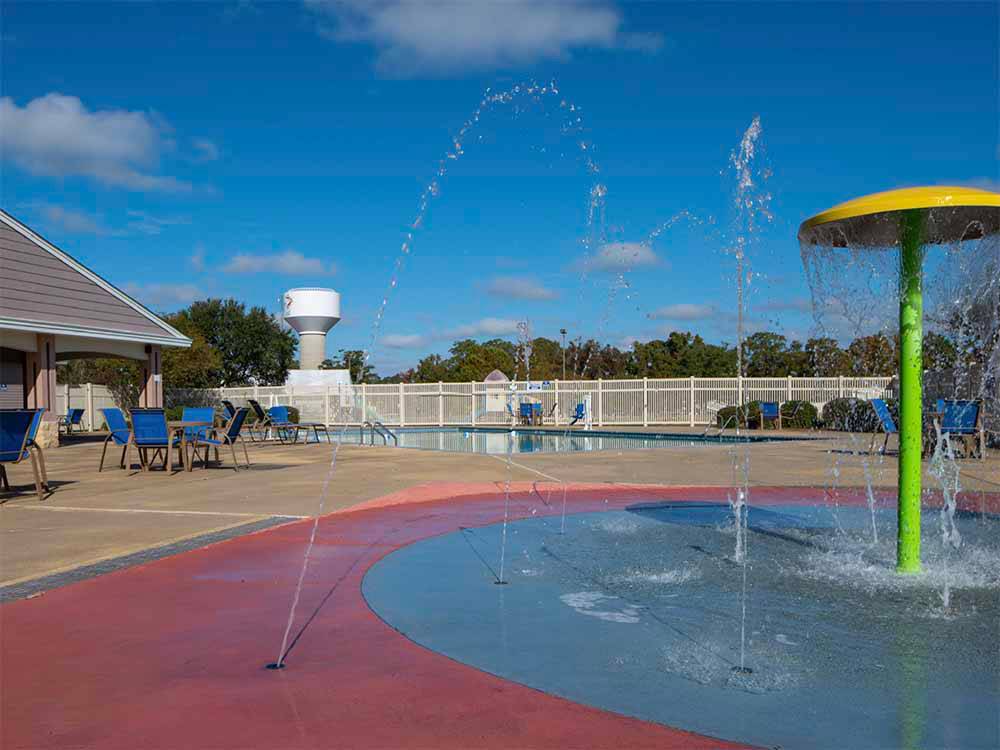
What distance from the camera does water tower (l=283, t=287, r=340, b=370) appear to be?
141 ft

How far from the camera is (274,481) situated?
1138cm

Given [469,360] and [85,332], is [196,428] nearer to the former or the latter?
[85,332]

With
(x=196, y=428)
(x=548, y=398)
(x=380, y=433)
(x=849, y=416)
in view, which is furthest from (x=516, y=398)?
(x=196, y=428)

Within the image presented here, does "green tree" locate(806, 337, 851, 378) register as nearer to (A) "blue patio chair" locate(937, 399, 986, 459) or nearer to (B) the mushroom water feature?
(A) "blue patio chair" locate(937, 399, 986, 459)

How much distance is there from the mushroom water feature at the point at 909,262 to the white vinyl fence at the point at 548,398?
2568cm

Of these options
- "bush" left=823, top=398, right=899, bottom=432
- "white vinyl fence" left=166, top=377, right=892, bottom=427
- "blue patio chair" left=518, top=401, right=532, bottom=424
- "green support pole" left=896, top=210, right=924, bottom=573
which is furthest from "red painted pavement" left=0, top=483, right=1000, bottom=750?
"blue patio chair" left=518, top=401, right=532, bottom=424

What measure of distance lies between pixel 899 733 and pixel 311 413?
33.5 metres

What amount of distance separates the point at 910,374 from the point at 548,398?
28707 millimetres

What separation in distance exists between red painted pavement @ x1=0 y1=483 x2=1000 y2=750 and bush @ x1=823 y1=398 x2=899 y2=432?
21159 mm

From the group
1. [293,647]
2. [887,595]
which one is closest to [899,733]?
[887,595]

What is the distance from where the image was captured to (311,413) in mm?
34938

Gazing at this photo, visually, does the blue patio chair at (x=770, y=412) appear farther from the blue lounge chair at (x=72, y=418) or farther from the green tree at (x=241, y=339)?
the green tree at (x=241, y=339)

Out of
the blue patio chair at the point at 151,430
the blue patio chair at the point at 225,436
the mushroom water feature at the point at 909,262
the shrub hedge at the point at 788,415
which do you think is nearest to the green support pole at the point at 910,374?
the mushroom water feature at the point at 909,262

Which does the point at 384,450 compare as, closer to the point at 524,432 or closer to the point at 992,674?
the point at 524,432
